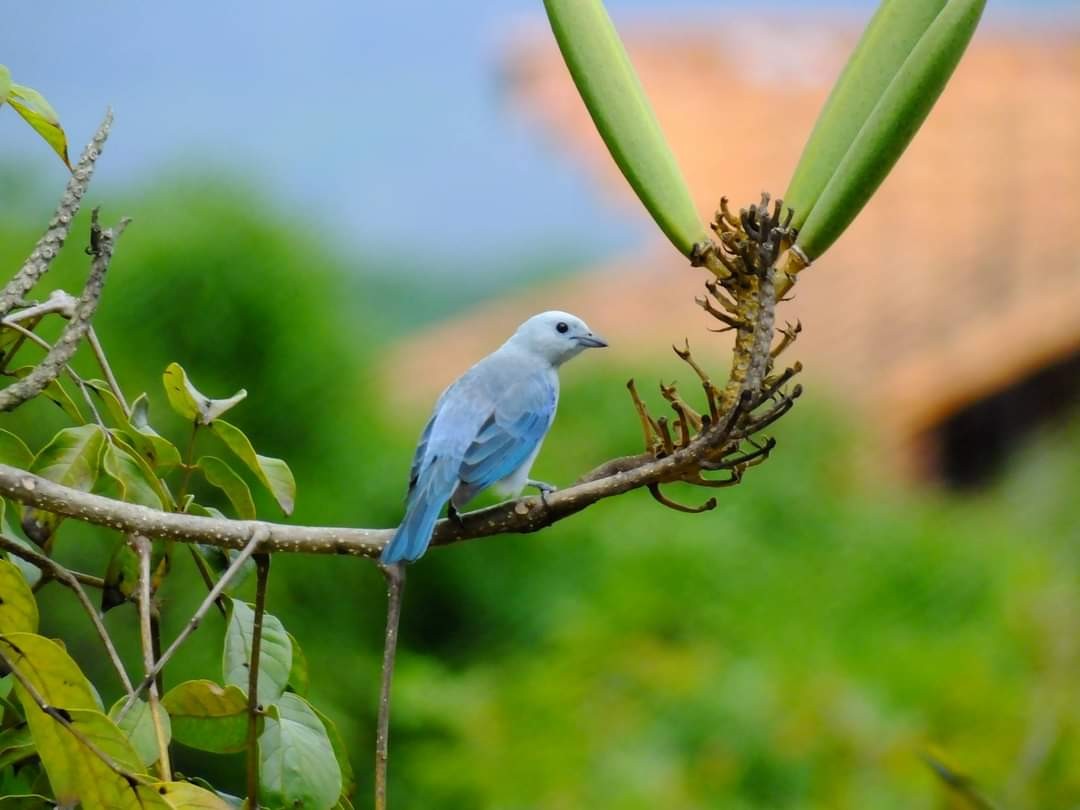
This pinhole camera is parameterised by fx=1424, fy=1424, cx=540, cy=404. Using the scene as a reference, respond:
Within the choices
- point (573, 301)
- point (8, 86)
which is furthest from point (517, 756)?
point (573, 301)

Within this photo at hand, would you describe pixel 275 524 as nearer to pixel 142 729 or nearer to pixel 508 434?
pixel 142 729

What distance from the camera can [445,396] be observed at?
3.05ft

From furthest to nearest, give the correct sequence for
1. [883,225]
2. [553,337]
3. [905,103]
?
[883,225] → [553,337] → [905,103]

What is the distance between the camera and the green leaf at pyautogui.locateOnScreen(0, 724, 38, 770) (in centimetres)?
63

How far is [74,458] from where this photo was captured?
67 cm

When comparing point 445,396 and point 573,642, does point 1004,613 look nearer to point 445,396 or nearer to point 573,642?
point 573,642

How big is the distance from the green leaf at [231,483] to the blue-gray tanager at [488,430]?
0.39 feet

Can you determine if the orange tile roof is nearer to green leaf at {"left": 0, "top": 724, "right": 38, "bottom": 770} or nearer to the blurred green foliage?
the blurred green foliage

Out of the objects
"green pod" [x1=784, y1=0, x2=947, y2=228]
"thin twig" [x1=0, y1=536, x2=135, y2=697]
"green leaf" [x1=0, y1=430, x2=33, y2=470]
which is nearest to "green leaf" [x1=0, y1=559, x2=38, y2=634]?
"thin twig" [x1=0, y1=536, x2=135, y2=697]

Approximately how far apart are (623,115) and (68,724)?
32 cm

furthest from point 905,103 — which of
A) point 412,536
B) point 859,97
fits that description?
point 412,536

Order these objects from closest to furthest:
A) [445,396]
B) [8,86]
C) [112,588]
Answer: [8,86] < [112,588] < [445,396]

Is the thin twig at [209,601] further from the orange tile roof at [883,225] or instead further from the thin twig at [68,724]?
the orange tile roof at [883,225]

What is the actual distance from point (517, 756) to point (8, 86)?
190 centimetres
